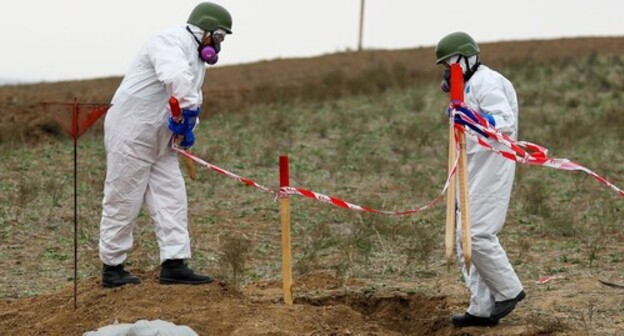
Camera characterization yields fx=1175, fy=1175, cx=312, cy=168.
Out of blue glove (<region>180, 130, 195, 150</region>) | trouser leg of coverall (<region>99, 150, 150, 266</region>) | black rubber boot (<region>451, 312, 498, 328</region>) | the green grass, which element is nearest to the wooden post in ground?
black rubber boot (<region>451, 312, 498, 328</region>)

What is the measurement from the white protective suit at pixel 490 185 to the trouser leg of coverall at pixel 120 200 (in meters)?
2.14

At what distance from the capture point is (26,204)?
488 inches

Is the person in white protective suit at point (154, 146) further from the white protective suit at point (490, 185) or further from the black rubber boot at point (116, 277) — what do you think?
the white protective suit at point (490, 185)

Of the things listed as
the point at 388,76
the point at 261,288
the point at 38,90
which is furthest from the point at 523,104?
the point at 261,288

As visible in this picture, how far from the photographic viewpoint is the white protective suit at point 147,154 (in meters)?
7.70

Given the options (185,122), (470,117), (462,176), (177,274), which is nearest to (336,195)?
(177,274)

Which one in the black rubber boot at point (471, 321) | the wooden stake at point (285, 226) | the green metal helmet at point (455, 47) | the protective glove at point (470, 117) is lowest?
the black rubber boot at point (471, 321)

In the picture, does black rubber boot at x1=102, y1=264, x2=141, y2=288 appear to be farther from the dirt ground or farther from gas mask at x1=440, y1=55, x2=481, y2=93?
gas mask at x1=440, y1=55, x2=481, y2=93

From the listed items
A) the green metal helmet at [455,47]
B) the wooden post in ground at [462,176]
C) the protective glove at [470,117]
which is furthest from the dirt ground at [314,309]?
the green metal helmet at [455,47]

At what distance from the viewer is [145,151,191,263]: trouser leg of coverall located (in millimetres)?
7859

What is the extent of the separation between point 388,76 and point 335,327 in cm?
2002

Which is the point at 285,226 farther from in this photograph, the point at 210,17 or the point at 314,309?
the point at 210,17

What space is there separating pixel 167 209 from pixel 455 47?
2189 mm

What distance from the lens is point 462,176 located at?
23.6ft
